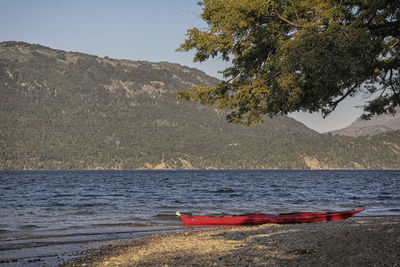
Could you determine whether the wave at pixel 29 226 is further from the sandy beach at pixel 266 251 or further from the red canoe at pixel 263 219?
the sandy beach at pixel 266 251

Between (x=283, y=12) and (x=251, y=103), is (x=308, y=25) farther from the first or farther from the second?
(x=251, y=103)

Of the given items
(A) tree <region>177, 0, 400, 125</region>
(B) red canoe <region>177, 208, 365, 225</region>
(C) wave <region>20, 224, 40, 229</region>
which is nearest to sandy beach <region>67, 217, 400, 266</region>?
(A) tree <region>177, 0, 400, 125</region>

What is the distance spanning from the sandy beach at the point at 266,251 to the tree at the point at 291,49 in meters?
3.77

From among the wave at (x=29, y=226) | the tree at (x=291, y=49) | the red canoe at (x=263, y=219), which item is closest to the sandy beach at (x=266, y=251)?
the tree at (x=291, y=49)

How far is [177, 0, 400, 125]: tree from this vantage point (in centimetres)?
959

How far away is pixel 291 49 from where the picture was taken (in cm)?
991

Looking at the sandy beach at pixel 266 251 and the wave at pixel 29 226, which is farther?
the wave at pixel 29 226

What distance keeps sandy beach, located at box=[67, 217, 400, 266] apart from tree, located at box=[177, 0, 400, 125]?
149 inches

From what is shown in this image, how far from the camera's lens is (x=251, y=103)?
11.1m

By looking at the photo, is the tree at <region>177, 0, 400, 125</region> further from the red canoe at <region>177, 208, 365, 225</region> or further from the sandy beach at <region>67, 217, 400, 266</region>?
the red canoe at <region>177, 208, 365, 225</region>

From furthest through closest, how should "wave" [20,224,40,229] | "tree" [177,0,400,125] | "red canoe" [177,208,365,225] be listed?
"wave" [20,224,40,229]
"red canoe" [177,208,365,225]
"tree" [177,0,400,125]

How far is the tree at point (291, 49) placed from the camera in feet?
31.4

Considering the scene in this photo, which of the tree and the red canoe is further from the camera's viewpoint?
the red canoe

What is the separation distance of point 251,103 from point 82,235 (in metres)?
11.3
